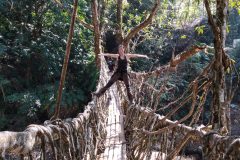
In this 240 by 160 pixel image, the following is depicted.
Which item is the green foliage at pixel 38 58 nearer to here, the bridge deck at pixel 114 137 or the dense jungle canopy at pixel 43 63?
the dense jungle canopy at pixel 43 63

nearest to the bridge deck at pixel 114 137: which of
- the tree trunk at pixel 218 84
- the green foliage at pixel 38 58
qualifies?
the tree trunk at pixel 218 84

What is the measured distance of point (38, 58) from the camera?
28.0ft

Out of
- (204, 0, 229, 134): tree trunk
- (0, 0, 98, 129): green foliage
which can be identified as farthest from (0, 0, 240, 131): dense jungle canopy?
(204, 0, 229, 134): tree trunk

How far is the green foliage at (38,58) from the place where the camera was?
8.02 metres

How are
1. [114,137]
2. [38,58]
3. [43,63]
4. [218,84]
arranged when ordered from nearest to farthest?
1. [218,84]
2. [114,137]
3. [43,63]
4. [38,58]

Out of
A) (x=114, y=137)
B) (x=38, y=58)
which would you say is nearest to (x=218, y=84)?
(x=114, y=137)

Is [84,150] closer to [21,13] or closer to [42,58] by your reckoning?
[42,58]

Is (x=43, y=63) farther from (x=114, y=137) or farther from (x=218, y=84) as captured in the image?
(x=218, y=84)

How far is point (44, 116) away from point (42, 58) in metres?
1.36

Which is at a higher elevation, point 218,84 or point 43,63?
point 43,63

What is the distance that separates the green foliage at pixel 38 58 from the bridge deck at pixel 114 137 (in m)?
3.30

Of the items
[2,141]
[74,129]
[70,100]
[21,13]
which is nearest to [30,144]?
[2,141]

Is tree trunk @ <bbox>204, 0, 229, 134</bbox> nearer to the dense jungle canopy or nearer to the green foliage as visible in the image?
the dense jungle canopy

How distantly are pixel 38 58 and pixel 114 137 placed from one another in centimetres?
540
